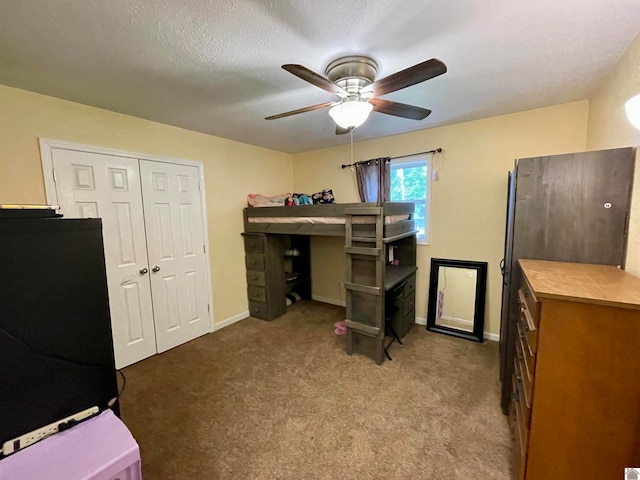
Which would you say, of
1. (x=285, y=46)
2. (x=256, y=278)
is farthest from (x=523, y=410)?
(x=256, y=278)

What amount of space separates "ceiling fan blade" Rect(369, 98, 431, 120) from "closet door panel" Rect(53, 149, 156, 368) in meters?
2.34

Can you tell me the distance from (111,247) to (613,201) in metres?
3.76

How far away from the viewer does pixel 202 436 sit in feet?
Result: 5.93

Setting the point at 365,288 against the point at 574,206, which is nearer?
the point at 574,206

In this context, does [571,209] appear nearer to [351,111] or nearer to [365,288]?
[351,111]

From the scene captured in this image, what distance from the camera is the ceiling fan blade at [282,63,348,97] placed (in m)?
1.29

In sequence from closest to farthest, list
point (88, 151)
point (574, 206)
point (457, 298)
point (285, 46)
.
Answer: point (285, 46)
point (574, 206)
point (88, 151)
point (457, 298)

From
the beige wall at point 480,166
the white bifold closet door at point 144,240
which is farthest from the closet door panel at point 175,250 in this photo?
the beige wall at point 480,166

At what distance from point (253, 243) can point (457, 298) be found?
2642 mm

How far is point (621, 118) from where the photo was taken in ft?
5.63

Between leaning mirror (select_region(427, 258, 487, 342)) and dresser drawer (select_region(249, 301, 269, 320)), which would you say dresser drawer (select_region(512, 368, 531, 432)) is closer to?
leaning mirror (select_region(427, 258, 487, 342))

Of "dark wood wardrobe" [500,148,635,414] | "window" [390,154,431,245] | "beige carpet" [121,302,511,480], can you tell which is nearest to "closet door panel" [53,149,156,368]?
"beige carpet" [121,302,511,480]

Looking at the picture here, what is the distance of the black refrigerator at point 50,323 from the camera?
0.78 m

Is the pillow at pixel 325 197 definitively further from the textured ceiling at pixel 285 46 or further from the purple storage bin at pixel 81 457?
the purple storage bin at pixel 81 457
